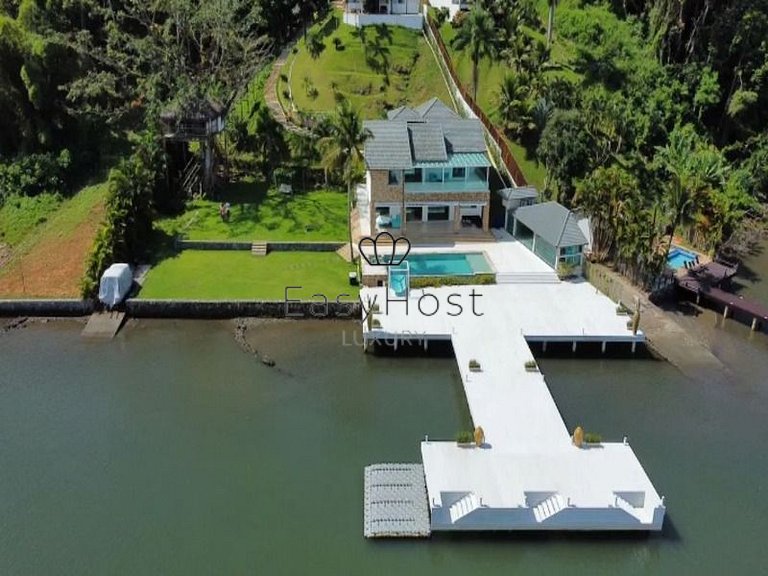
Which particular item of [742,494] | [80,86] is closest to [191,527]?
[742,494]

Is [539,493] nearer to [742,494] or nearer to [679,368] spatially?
[742,494]

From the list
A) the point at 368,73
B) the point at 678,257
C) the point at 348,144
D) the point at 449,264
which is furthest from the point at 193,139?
the point at 678,257

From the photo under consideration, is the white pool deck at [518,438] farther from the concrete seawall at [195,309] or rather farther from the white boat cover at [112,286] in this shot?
the white boat cover at [112,286]

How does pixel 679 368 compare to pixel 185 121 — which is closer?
pixel 679 368

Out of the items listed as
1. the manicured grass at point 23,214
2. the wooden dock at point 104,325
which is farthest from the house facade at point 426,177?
the manicured grass at point 23,214

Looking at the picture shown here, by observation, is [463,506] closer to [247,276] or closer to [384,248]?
[247,276]

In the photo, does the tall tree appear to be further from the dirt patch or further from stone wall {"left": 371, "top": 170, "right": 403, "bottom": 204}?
stone wall {"left": 371, "top": 170, "right": 403, "bottom": 204}
